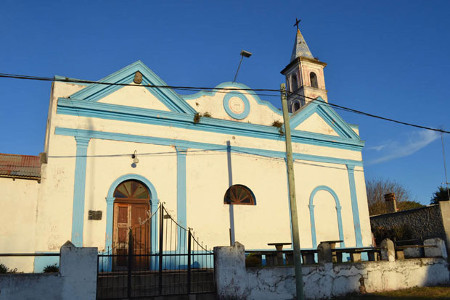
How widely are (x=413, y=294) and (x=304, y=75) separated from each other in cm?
1551

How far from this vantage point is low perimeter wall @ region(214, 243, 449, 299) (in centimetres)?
1072

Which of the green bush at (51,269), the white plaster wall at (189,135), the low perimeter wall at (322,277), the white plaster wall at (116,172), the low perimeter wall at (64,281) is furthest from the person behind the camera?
the white plaster wall at (189,135)

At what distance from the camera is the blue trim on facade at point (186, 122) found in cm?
1423

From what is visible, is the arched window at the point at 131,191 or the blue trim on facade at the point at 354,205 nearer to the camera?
the arched window at the point at 131,191

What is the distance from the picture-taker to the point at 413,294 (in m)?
12.6

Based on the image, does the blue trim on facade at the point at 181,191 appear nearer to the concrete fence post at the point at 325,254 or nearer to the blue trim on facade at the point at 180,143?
the blue trim on facade at the point at 180,143

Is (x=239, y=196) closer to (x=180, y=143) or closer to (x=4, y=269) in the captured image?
(x=180, y=143)

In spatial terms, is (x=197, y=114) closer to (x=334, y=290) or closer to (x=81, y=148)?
(x=81, y=148)

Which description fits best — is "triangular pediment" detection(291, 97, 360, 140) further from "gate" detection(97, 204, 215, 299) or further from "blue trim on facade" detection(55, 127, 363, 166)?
"gate" detection(97, 204, 215, 299)

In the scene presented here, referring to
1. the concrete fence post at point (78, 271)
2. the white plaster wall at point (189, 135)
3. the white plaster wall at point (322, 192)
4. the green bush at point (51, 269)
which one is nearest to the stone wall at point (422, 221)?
the white plaster wall at point (322, 192)

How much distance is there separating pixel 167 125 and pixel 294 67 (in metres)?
13.1

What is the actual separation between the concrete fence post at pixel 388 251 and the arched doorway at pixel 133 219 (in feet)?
25.4

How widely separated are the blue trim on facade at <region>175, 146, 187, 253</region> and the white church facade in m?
0.04

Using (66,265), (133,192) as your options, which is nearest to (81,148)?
(133,192)
